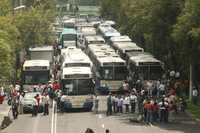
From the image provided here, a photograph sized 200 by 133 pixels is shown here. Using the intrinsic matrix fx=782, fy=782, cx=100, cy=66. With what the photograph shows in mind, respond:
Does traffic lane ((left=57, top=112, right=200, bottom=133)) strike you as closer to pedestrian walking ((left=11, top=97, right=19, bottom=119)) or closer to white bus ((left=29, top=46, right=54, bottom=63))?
pedestrian walking ((left=11, top=97, right=19, bottom=119))

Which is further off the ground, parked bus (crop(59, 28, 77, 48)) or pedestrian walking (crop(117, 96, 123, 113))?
parked bus (crop(59, 28, 77, 48))

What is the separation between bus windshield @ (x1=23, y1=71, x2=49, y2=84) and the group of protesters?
25.6 ft

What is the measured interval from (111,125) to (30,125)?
4.27m

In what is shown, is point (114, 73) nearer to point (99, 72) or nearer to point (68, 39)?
point (99, 72)

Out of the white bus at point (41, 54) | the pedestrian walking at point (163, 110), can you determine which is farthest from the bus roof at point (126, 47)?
the pedestrian walking at point (163, 110)

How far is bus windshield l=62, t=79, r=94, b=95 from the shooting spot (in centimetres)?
4694

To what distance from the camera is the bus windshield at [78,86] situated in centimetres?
4694

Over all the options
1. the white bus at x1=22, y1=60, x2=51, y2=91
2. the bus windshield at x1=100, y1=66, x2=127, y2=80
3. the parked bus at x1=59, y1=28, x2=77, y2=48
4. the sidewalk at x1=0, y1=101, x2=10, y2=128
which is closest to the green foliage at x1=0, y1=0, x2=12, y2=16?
the white bus at x1=22, y1=60, x2=51, y2=91

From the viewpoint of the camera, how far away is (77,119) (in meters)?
43.3

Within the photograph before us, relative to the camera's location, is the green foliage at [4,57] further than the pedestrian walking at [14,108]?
Yes

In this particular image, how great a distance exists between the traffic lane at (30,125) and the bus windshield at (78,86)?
2.76m

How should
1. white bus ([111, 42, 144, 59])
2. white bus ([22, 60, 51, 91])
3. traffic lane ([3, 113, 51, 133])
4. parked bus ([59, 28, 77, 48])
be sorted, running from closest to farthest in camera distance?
1. traffic lane ([3, 113, 51, 133])
2. white bus ([22, 60, 51, 91])
3. white bus ([111, 42, 144, 59])
4. parked bus ([59, 28, 77, 48])

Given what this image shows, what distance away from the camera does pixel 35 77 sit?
56062mm

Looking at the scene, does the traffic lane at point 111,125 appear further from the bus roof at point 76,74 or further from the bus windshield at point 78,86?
the bus roof at point 76,74
